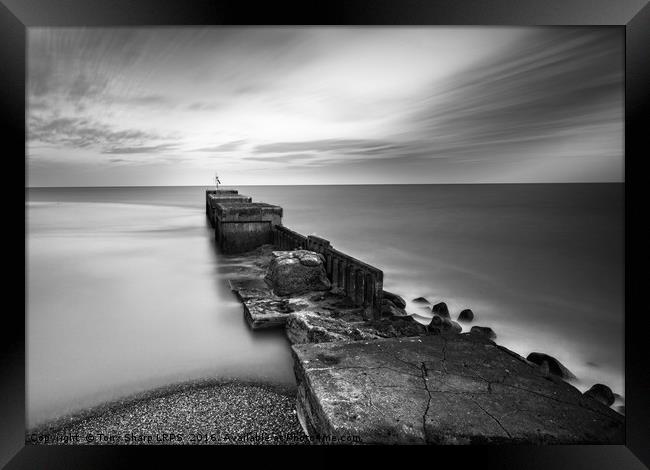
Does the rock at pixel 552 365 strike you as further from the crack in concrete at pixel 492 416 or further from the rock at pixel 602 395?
the crack in concrete at pixel 492 416

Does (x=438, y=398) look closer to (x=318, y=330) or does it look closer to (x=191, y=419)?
(x=191, y=419)

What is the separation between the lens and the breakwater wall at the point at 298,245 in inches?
259

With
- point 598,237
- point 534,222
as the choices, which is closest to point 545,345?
point 598,237

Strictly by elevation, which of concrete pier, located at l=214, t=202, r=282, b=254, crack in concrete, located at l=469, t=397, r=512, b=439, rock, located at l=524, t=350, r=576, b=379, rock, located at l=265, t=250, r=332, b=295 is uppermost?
concrete pier, located at l=214, t=202, r=282, b=254

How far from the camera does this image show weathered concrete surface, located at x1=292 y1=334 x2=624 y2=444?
249cm

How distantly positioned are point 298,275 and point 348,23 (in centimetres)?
590

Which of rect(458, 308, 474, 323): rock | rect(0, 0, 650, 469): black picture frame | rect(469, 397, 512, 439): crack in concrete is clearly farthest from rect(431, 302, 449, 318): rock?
rect(0, 0, 650, 469): black picture frame

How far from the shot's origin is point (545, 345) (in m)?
7.80

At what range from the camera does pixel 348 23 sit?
7.38 feet

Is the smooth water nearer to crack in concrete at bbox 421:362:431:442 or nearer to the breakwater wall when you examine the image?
the breakwater wall

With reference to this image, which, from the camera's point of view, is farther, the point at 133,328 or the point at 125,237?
the point at 125,237

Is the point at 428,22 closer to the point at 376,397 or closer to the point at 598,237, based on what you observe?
the point at 376,397

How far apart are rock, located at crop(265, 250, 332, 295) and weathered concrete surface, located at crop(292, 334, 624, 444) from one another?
4.05 metres

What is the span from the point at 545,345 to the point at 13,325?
8576mm
